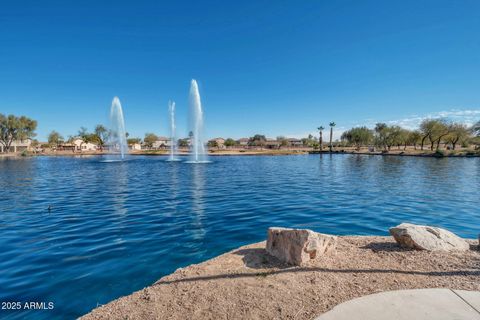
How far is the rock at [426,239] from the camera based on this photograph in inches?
279

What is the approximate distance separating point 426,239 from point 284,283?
16.3ft

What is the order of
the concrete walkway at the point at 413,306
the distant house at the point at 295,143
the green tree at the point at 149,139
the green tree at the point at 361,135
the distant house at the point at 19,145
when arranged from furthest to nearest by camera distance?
the distant house at the point at 295,143
the green tree at the point at 149,139
the green tree at the point at 361,135
the distant house at the point at 19,145
the concrete walkway at the point at 413,306

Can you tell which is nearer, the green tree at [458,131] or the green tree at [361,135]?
the green tree at [458,131]

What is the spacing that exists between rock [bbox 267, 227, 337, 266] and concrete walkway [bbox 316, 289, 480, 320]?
6.11ft

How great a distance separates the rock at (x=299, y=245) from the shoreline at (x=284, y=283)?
0.71 feet

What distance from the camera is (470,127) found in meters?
83.8

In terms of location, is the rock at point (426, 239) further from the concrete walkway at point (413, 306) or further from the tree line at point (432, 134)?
the tree line at point (432, 134)

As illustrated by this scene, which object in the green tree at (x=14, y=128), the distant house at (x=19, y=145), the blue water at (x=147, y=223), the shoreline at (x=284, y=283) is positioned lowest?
the blue water at (x=147, y=223)

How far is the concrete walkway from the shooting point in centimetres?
413

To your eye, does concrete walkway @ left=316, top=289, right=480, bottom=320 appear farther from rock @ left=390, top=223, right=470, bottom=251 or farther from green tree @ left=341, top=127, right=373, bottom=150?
green tree @ left=341, top=127, right=373, bottom=150

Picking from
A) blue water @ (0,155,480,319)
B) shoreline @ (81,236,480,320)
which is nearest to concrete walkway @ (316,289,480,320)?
shoreline @ (81,236,480,320)

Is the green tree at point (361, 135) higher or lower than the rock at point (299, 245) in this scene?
higher

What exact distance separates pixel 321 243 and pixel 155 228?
7688mm

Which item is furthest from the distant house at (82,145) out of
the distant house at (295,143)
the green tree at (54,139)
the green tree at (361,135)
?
the green tree at (361,135)
